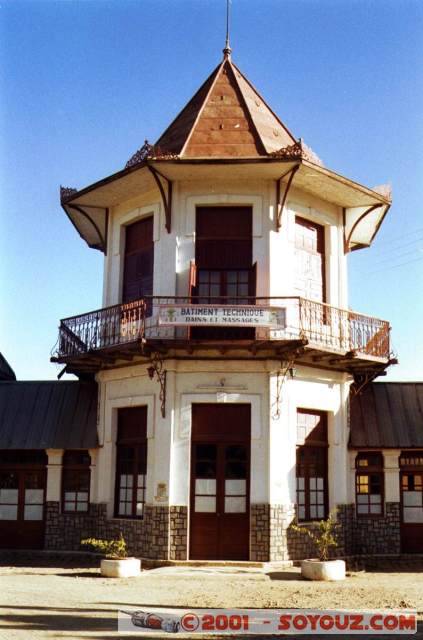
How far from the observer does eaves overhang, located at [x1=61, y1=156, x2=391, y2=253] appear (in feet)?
55.5

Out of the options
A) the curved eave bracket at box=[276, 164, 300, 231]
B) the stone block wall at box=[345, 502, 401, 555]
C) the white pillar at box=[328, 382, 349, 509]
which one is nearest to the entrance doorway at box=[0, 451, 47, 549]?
the white pillar at box=[328, 382, 349, 509]

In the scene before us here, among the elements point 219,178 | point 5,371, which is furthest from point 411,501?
Result: point 5,371

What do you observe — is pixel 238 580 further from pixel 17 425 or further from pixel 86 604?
pixel 17 425

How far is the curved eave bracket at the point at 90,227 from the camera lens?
784 inches

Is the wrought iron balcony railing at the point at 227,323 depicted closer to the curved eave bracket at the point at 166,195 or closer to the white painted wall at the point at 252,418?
the white painted wall at the point at 252,418

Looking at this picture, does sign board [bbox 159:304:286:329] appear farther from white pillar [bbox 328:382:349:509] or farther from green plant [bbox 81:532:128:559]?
green plant [bbox 81:532:128:559]

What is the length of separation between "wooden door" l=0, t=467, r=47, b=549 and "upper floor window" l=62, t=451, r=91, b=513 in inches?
23.5

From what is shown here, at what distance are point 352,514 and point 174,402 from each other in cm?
505

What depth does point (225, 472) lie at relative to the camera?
16.6m

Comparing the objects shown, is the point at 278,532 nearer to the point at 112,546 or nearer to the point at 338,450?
the point at 338,450

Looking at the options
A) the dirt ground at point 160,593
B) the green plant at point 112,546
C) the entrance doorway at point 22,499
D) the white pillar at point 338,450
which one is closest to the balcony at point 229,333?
the white pillar at point 338,450

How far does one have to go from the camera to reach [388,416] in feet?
62.1

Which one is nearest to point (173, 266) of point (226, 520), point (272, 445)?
point (272, 445)

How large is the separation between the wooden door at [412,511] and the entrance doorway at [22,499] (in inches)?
345
